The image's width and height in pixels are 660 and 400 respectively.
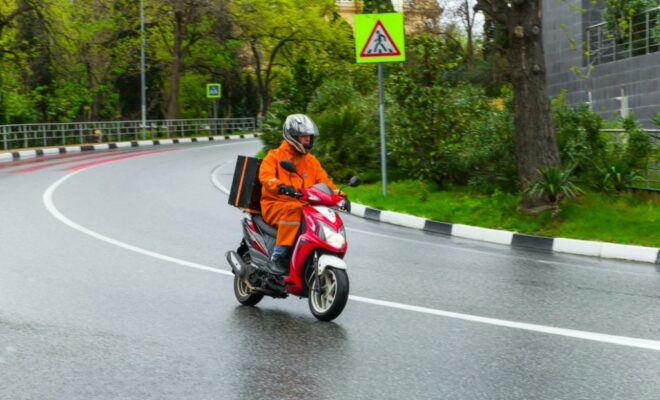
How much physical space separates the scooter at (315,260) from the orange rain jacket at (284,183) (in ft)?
0.36

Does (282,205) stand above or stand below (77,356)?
above

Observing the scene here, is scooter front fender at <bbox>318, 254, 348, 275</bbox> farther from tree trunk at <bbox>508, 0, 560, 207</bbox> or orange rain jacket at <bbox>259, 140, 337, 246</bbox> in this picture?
tree trunk at <bbox>508, 0, 560, 207</bbox>

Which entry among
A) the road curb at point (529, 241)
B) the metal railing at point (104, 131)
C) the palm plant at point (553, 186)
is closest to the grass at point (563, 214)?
the palm plant at point (553, 186)

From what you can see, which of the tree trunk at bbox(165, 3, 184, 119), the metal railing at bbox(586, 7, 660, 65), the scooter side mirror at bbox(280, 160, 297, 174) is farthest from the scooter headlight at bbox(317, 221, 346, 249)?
the tree trunk at bbox(165, 3, 184, 119)

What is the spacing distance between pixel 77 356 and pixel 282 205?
2191mm

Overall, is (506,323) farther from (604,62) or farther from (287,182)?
(604,62)

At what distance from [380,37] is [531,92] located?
3.83 m

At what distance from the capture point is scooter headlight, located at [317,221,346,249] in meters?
7.94

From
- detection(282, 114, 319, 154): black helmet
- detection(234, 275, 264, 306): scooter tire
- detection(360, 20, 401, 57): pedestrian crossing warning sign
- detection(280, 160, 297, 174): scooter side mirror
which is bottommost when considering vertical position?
detection(234, 275, 264, 306): scooter tire

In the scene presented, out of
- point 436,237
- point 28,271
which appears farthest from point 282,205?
point 436,237

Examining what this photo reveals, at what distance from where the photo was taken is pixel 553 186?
1479 centimetres

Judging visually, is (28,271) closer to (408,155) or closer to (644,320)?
(644,320)

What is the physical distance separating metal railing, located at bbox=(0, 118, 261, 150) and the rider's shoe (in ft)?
107

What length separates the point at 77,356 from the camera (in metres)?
6.90
